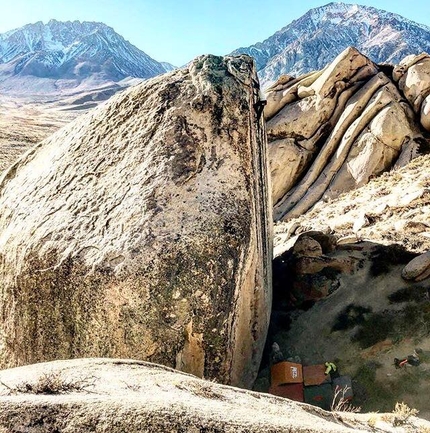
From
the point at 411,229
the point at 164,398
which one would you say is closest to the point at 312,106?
the point at 411,229

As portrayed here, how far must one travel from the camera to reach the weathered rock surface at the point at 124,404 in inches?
140

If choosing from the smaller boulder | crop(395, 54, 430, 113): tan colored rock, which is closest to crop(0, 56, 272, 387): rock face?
the smaller boulder

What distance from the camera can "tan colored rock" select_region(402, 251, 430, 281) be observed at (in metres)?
11.3

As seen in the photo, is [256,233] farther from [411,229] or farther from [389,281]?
[411,229]

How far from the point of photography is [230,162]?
29.3ft

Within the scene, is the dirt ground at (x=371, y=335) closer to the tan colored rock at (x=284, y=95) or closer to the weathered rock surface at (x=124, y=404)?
the weathered rock surface at (x=124, y=404)

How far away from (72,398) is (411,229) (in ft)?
45.1

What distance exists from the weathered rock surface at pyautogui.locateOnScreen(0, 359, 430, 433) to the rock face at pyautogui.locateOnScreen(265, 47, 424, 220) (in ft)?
71.4

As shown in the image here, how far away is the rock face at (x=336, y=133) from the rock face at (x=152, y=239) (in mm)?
17477

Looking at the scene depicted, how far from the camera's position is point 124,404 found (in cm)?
373

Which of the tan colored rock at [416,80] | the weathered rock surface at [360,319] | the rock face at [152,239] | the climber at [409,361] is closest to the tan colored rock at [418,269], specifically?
the weathered rock surface at [360,319]

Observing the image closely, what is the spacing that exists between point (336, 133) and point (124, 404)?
26.9m

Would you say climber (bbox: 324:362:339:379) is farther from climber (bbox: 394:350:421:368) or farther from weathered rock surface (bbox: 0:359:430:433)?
weathered rock surface (bbox: 0:359:430:433)

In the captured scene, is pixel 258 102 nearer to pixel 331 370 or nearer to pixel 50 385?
pixel 331 370
